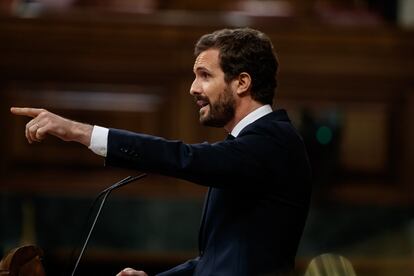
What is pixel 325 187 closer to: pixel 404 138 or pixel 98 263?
pixel 404 138

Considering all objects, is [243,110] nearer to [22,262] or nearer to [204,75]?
[204,75]

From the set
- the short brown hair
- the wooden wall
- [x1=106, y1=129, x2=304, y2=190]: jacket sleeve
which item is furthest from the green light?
[x1=106, y1=129, x2=304, y2=190]: jacket sleeve

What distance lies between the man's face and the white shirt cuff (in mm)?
341

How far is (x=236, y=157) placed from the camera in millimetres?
2262

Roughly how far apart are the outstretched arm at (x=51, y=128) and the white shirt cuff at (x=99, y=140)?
1 cm

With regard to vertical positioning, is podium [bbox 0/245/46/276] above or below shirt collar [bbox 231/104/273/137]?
below

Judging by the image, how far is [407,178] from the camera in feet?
15.5

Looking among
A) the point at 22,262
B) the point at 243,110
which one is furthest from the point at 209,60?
the point at 22,262

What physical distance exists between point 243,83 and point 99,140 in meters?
0.46

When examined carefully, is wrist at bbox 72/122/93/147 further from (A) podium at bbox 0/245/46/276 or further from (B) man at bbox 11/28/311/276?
(A) podium at bbox 0/245/46/276

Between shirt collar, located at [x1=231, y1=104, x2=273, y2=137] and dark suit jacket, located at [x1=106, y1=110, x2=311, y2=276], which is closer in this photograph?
dark suit jacket, located at [x1=106, y1=110, x2=311, y2=276]

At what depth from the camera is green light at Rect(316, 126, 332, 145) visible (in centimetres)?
461

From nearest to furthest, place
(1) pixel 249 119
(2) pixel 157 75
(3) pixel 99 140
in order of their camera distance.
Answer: (3) pixel 99 140 < (1) pixel 249 119 < (2) pixel 157 75

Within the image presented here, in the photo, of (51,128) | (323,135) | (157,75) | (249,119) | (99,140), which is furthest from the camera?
(157,75)
